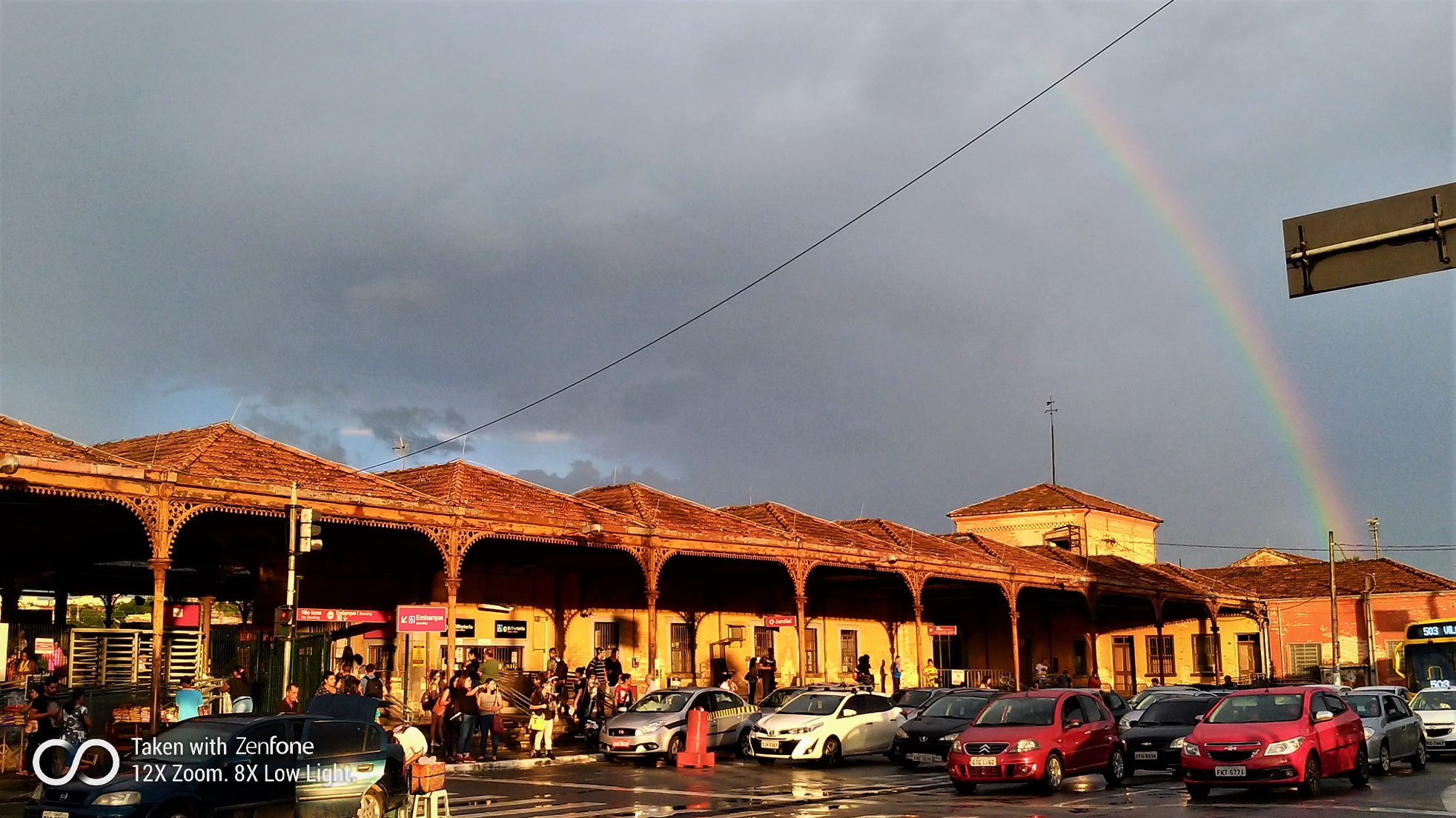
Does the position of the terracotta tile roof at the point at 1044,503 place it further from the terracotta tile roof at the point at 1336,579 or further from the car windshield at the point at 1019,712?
the car windshield at the point at 1019,712

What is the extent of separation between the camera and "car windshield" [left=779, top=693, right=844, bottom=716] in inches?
930

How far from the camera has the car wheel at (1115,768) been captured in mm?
19208

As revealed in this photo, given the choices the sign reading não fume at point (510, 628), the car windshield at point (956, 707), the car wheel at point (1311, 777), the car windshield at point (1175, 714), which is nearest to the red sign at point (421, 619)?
the sign reading não fume at point (510, 628)

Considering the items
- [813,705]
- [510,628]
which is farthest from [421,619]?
[510,628]

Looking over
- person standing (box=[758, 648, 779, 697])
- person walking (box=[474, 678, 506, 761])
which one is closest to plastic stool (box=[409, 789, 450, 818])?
person walking (box=[474, 678, 506, 761])

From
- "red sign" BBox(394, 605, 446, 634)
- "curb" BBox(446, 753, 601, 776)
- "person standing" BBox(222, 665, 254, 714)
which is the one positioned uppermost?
"red sign" BBox(394, 605, 446, 634)

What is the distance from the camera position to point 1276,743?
16.4 meters

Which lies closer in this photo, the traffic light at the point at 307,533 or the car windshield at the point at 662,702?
the traffic light at the point at 307,533

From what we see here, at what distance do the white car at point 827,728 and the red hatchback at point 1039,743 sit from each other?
15.2 feet

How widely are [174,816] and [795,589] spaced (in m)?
22.3

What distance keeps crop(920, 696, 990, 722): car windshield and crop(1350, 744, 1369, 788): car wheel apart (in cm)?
671

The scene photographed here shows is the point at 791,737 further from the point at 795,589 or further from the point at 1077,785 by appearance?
the point at 795,589

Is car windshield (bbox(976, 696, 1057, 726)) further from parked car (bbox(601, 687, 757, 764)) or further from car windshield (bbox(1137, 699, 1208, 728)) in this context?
parked car (bbox(601, 687, 757, 764))

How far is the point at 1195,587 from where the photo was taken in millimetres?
50000
